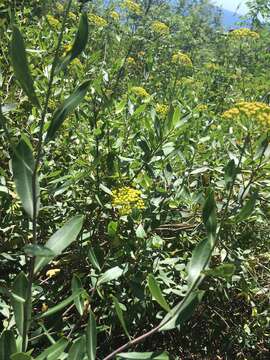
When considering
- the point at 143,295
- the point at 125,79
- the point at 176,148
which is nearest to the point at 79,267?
the point at 143,295

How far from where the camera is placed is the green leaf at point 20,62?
3.29 feet

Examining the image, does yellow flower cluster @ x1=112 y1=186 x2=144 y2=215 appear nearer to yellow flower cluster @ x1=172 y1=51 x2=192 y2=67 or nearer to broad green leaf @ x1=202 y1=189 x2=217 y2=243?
broad green leaf @ x1=202 y1=189 x2=217 y2=243

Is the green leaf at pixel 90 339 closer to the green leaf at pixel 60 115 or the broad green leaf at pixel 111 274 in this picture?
the broad green leaf at pixel 111 274

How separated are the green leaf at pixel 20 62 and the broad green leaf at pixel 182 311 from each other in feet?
1.93

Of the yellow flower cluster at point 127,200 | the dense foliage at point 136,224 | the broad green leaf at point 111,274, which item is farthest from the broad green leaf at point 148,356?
the yellow flower cluster at point 127,200

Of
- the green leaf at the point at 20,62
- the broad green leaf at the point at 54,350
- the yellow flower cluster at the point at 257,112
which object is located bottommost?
the broad green leaf at the point at 54,350

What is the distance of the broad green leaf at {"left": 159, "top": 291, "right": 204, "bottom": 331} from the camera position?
48.1 inches

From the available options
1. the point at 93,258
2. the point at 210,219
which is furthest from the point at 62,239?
the point at 93,258

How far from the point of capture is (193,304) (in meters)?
1.22

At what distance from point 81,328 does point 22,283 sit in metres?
0.93

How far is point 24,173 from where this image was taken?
3.87 ft

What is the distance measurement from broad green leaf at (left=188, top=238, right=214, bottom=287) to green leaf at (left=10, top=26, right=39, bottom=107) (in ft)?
1.79

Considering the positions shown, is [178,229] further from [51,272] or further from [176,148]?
[51,272]

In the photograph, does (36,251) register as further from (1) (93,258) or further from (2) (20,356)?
(1) (93,258)
